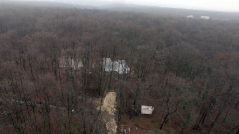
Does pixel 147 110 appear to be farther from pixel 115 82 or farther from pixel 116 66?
pixel 116 66

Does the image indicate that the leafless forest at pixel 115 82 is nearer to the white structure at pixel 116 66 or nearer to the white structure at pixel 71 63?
the white structure at pixel 71 63

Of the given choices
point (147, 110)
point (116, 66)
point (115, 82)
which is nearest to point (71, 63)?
point (116, 66)

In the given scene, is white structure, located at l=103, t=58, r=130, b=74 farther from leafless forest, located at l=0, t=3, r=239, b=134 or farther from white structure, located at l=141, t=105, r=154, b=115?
white structure, located at l=141, t=105, r=154, b=115

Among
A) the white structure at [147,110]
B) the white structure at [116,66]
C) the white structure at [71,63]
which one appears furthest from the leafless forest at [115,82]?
the white structure at [116,66]

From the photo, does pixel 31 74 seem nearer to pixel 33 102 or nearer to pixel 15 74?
pixel 15 74

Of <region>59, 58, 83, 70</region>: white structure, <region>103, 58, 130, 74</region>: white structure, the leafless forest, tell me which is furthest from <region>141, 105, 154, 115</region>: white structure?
<region>59, 58, 83, 70</region>: white structure
